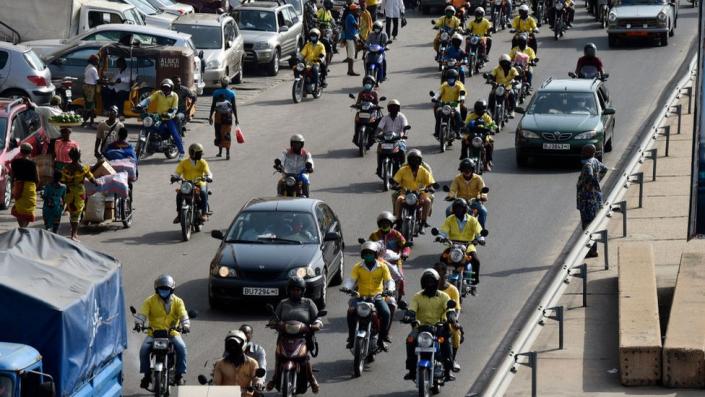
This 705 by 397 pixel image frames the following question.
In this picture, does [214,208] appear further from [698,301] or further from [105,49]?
[698,301]

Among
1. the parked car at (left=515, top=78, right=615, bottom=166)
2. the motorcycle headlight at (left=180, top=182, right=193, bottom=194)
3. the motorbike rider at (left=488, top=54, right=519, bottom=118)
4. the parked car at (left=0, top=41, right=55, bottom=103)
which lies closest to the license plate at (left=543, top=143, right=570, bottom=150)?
the parked car at (left=515, top=78, right=615, bottom=166)

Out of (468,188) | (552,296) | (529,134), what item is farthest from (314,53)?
(552,296)

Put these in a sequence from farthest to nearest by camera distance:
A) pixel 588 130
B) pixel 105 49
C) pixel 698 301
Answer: pixel 105 49
pixel 588 130
pixel 698 301

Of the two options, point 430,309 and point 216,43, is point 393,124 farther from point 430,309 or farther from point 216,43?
point 430,309

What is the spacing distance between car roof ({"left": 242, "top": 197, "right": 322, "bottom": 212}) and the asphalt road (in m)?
1.30

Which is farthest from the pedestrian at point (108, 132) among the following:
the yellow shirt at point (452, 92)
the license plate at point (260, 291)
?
the license plate at point (260, 291)

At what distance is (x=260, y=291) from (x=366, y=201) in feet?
25.7

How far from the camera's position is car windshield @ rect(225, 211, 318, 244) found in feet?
77.6

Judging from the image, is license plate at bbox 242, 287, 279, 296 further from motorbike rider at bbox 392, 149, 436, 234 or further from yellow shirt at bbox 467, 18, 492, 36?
yellow shirt at bbox 467, 18, 492, 36

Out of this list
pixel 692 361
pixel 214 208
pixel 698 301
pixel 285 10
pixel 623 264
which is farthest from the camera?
pixel 285 10

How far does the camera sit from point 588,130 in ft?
107

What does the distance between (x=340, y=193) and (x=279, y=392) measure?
39.5 feet

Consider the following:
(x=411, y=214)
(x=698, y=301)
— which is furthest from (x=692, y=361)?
(x=411, y=214)

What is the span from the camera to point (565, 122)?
3281 cm
